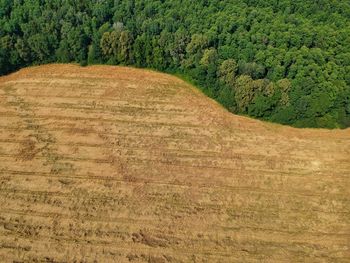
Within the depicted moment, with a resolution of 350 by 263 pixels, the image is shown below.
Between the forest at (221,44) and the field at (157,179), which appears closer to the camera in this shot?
the field at (157,179)

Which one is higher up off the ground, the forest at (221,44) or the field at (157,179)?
the forest at (221,44)

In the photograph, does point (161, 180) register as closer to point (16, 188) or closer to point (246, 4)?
point (16, 188)

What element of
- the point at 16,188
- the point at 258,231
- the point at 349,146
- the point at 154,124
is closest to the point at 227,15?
the point at 154,124

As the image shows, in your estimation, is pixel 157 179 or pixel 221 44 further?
pixel 221 44

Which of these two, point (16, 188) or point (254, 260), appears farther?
point (16, 188)

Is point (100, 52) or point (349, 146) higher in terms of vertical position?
point (100, 52)
